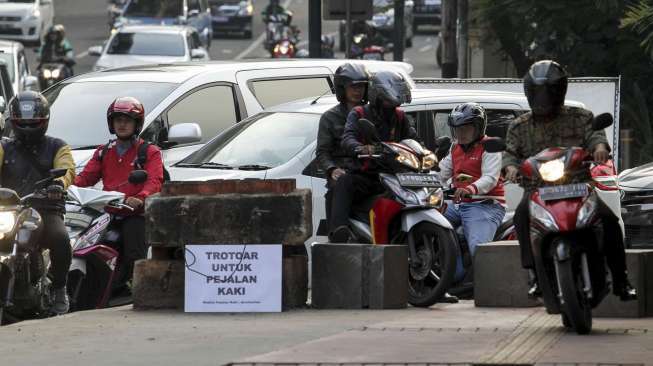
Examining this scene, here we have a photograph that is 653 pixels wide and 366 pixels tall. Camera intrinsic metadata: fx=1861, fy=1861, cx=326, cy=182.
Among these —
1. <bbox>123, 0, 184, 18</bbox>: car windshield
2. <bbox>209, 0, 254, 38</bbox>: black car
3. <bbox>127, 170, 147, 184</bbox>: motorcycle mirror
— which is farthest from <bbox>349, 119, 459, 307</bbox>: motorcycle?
<bbox>209, 0, 254, 38</bbox>: black car

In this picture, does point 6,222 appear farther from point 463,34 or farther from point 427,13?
point 427,13

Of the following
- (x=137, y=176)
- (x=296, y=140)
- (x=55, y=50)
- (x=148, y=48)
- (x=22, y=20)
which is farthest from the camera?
(x=22, y=20)

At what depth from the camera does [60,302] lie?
12.3 meters

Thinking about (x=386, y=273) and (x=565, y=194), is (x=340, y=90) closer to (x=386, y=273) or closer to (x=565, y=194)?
(x=386, y=273)

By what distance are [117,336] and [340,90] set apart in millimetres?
3412

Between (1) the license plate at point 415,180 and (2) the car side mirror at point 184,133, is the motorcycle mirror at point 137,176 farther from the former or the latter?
(2) the car side mirror at point 184,133

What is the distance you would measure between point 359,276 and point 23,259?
2151mm

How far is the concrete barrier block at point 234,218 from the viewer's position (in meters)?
11.9

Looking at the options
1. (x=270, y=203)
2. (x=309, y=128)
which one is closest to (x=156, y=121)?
(x=309, y=128)

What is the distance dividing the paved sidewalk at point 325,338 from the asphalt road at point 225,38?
125ft

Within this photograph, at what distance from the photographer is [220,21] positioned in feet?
213

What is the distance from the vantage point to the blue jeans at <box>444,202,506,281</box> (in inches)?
511

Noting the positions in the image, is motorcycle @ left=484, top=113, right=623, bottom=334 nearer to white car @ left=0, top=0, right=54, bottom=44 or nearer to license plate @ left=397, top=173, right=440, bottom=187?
license plate @ left=397, top=173, right=440, bottom=187

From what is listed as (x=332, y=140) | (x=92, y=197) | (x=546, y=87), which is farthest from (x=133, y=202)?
(x=546, y=87)
